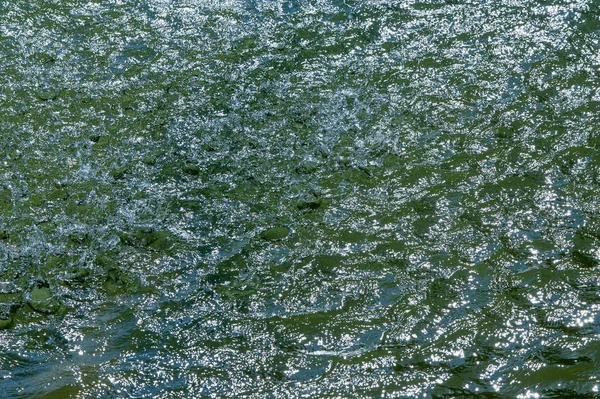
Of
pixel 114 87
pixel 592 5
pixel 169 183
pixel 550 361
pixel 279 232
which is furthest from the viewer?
pixel 592 5

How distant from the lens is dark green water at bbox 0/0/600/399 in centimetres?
421

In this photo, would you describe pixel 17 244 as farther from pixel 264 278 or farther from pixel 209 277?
pixel 264 278

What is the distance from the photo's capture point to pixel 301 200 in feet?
18.0

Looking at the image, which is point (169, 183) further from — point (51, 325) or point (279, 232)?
point (51, 325)

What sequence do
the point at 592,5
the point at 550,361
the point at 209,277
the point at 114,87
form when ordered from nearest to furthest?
the point at 550,361, the point at 209,277, the point at 114,87, the point at 592,5

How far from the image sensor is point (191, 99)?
6.72m

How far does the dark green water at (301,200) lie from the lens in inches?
166

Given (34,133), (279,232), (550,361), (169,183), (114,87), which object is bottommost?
(550,361)

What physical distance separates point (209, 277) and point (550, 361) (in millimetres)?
2248

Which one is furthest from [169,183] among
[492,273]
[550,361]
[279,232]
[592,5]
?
→ [592,5]

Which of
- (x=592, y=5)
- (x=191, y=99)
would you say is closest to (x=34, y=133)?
(x=191, y=99)

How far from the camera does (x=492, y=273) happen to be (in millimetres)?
4672

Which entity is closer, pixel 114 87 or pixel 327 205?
pixel 327 205

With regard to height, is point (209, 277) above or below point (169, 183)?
below
